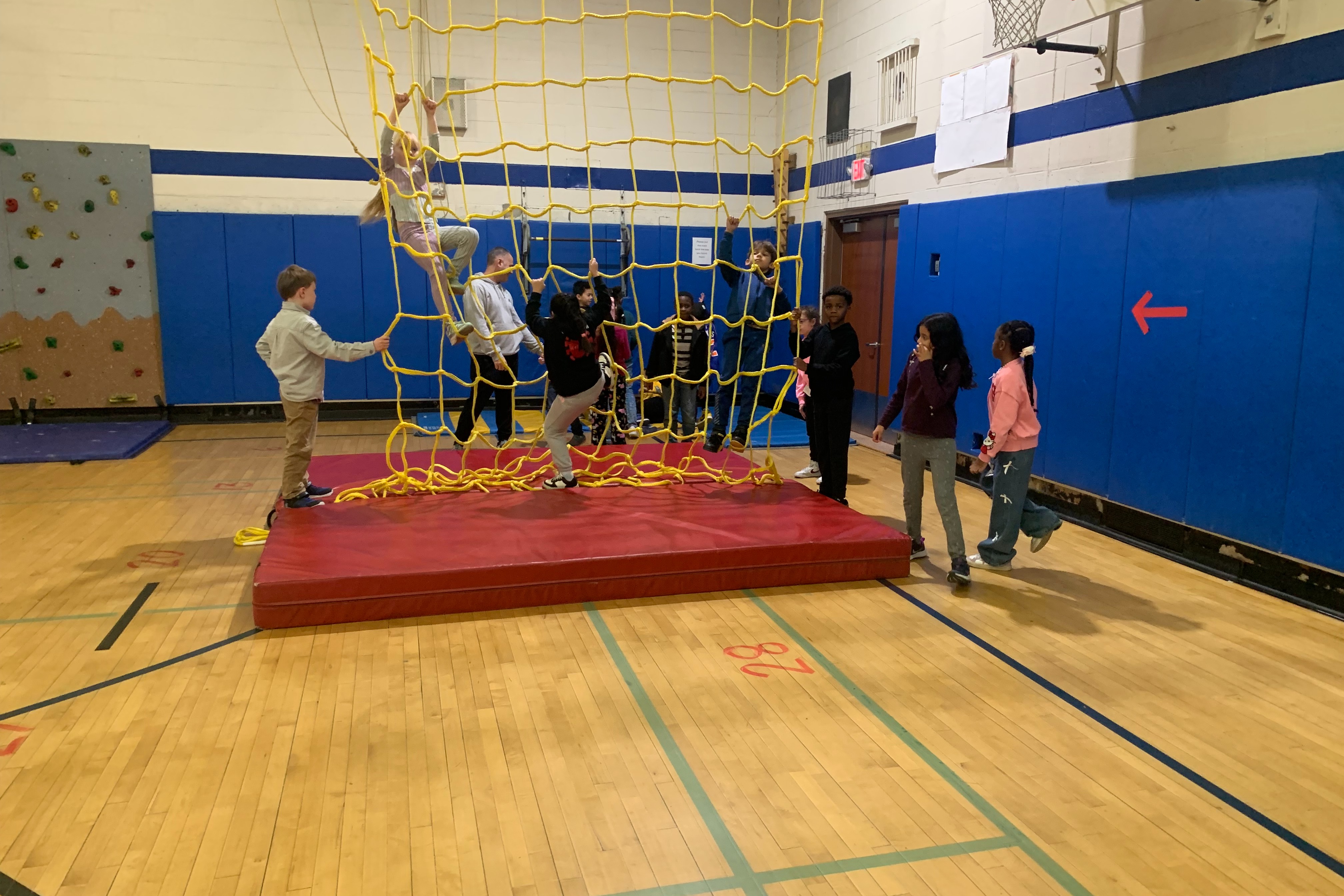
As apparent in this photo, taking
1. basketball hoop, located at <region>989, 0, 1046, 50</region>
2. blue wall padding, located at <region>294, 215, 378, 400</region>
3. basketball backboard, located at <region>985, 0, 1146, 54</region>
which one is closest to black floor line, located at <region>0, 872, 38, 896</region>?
basketball backboard, located at <region>985, 0, 1146, 54</region>

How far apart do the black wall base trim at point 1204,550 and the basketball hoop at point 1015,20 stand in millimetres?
2757

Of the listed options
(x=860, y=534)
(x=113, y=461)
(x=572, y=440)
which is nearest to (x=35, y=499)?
(x=113, y=461)

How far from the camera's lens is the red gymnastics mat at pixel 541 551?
368 centimetres

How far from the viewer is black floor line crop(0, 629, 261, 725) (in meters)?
2.91

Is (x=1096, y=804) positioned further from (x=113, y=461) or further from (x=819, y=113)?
(x=819, y=113)

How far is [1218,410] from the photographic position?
174 inches

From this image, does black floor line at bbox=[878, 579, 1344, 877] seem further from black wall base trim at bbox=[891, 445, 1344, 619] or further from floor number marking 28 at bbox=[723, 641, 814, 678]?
black wall base trim at bbox=[891, 445, 1344, 619]

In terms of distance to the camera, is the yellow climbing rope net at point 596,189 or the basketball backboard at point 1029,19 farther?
the yellow climbing rope net at point 596,189

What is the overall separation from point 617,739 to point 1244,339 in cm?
360

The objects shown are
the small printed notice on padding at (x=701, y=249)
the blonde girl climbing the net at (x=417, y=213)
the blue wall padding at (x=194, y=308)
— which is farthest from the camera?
the small printed notice on padding at (x=701, y=249)

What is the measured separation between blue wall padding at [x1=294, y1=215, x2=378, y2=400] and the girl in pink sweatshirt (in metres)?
6.09

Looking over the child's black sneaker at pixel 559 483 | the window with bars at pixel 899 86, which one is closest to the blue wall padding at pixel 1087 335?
the window with bars at pixel 899 86

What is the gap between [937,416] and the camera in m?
4.16

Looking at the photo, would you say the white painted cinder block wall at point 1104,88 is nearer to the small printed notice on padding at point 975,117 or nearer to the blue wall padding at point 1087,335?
the small printed notice on padding at point 975,117
